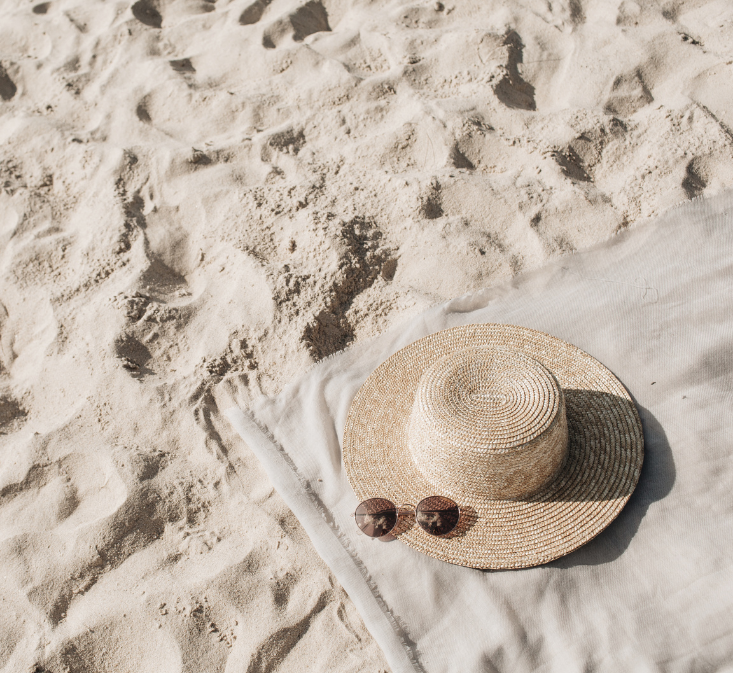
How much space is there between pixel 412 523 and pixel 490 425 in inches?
13.4

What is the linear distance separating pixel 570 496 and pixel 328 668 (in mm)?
723

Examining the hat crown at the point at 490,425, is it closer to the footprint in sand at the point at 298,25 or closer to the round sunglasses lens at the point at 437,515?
the round sunglasses lens at the point at 437,515

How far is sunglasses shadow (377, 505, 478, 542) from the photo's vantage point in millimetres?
1507

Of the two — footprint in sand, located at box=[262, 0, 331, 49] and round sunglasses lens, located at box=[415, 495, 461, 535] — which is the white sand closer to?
footprint in sand, located at box=[262, 0, 331, 49]

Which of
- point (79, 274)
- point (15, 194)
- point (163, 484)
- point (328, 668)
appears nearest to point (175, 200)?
point (79, 274)

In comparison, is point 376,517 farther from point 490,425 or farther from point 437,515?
point 490,425

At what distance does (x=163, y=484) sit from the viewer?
5.79 ft

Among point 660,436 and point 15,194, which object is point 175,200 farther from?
point 660,436

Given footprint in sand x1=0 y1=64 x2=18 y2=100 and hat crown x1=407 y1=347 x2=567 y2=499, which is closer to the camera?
hat crown x1=407 y1=347 x2=567 y2=499

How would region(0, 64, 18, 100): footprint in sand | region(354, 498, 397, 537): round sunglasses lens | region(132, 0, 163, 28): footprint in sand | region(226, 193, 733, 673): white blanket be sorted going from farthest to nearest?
region(132, 0, 163, 28): footprint in sand
region(0, 64, 18, 100): footprint in sand
region(354, 498, 397, 537): round sunglasses lens
region(226, 193, 733, 673): white blanket

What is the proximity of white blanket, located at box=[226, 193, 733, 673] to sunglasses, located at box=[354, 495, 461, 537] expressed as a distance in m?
0.07

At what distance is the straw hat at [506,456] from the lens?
4.69 feet

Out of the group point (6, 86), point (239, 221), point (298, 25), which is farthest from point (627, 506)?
point (6, 86)

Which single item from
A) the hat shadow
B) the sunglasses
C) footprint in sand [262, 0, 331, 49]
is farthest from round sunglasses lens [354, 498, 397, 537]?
footprint in sand [262, 0, 331, 49]
